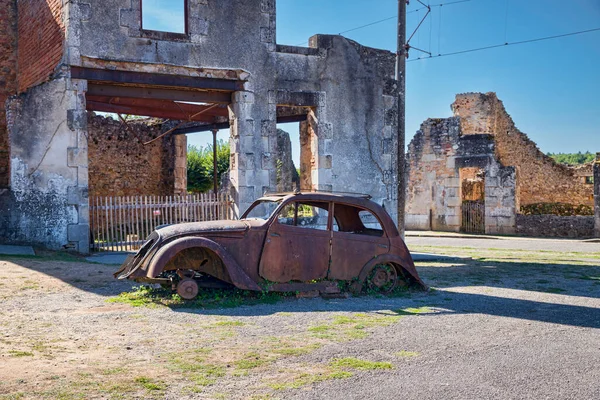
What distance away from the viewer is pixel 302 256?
7789 millimetres

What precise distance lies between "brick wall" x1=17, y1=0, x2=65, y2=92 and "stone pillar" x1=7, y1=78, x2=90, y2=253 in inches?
31.5

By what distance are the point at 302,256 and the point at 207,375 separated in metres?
3.39

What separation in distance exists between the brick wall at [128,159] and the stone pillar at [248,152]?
8.58 metres

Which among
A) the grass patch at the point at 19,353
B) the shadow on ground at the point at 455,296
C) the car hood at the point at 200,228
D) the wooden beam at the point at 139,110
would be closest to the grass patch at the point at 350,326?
the shadow on ground at the point at 455,296

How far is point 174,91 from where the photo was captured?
13.4 m

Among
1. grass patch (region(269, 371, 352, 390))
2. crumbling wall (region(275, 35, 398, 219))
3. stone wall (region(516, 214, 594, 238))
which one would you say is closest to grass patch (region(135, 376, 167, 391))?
grass patch (region(269, 371, 352, 390))

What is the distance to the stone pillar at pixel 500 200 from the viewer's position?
24.2 metres

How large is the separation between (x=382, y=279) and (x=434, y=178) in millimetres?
18499

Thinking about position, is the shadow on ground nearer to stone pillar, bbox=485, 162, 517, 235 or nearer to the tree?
stone pillar, bbox=485, 162, 517, 235

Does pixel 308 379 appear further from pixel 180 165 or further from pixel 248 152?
pixel 180 165

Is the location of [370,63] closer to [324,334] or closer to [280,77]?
[280,77]

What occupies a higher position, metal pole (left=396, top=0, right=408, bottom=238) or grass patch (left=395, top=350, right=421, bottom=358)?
metal pole (left=396, top=0, right=408, bottom=238)

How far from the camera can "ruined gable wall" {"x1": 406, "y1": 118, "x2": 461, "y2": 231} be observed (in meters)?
25.6

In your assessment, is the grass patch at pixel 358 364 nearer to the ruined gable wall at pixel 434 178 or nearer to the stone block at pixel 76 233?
the stone block at pixel 76 233
